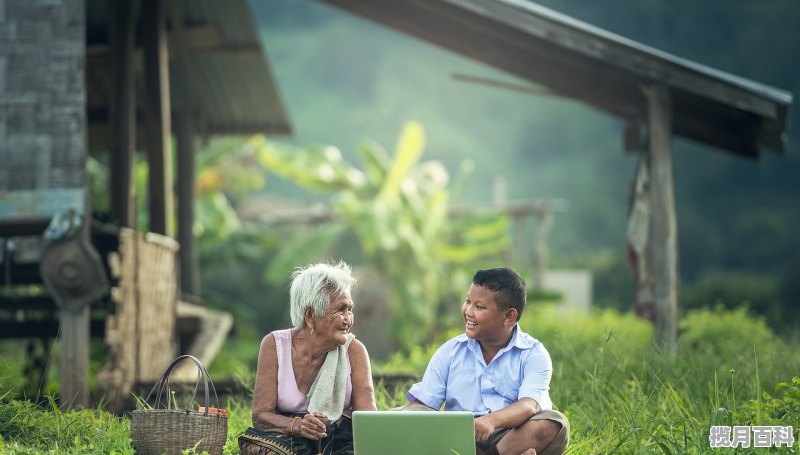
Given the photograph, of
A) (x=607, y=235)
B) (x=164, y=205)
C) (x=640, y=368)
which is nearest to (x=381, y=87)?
(x=607, y=235)

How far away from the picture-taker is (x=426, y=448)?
Result: 4.57m

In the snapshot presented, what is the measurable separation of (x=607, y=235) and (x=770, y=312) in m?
14.2

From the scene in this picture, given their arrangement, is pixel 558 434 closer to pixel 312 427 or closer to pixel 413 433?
pixel 413 433

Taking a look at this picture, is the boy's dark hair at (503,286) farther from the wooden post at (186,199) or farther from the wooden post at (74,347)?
the wooden post at (186,199)

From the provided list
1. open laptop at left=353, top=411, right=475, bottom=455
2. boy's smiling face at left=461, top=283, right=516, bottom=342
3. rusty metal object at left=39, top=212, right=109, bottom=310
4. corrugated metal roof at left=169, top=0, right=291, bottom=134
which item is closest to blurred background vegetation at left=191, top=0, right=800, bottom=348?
corrugated metal roof at left=169, top=0, right=291, bottom=134

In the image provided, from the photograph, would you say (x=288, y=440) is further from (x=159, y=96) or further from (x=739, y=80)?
(x=159, y=96)

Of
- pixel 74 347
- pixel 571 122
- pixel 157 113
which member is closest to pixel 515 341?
pixel 74 347

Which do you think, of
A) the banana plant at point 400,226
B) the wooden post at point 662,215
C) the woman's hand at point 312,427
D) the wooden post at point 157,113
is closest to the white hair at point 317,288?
the woman's hand at point 312,427

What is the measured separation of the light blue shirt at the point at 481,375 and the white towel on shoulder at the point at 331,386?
0.35 meters

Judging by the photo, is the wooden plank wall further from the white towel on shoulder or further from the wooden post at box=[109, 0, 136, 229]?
the white towel on shoulder

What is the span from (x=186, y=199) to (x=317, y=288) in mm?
8954

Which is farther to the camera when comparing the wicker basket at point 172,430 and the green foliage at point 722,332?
the green foliage at point 722,332

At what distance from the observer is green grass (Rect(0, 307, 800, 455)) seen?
206 inches

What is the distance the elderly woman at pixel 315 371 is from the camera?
5.02 m
